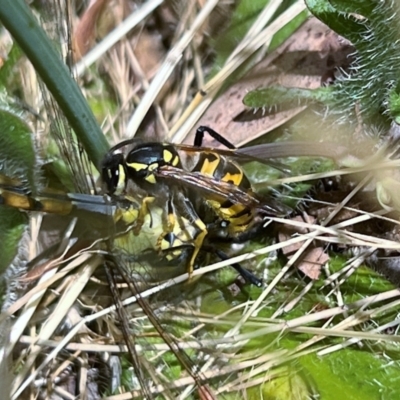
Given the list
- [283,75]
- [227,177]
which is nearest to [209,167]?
[227,177]

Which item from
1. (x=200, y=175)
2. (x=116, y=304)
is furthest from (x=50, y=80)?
(x=116, y=304)

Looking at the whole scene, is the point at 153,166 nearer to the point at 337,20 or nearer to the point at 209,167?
the point at 209,167

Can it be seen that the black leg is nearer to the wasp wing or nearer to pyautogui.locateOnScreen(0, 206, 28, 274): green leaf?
the wasp wing

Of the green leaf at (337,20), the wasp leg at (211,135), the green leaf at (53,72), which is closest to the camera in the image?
the green leaf at (53,72)

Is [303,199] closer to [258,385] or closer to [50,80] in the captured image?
[258,385]

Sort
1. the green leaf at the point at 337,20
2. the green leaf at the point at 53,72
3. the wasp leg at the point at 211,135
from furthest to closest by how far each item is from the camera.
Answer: the wasp leg at the point at 211,135 < the green leaf at the point at 337,20 < the green leaf at the point at 53,72

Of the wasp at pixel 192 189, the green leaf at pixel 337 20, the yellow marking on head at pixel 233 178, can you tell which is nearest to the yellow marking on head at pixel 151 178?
the wasp at pixel 192 189

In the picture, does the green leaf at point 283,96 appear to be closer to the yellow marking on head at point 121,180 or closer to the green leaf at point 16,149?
the yellow marking on head at point 121,180
